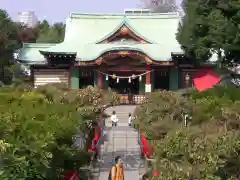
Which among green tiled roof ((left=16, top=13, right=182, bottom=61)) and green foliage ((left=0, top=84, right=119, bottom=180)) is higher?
green tiled roof ((left=16, top=13, right=182, bottom=61))

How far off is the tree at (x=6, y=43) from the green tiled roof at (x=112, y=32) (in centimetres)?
483

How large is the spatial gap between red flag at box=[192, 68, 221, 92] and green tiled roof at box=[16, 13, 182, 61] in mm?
2111

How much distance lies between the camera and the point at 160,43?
37.7 metres

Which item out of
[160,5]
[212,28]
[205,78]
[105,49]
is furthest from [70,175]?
[160,5]

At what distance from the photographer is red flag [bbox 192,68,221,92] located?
3428 centimetres

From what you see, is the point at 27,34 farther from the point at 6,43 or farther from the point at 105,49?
the point at 105,49

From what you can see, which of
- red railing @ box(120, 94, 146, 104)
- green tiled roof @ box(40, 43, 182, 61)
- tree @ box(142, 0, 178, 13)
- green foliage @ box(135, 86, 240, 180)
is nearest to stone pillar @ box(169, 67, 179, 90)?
green tiled roof @ box(40, 43, 182, 61)

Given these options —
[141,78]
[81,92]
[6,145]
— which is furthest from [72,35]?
[6,145]

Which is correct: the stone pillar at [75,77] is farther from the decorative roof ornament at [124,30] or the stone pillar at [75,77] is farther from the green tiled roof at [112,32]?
the decorative roof ornament at [124,30]

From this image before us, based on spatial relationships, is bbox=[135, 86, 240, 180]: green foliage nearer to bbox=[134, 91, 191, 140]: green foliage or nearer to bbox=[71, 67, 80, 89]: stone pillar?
bbox=[134, 91, 191, 140]: green foliage

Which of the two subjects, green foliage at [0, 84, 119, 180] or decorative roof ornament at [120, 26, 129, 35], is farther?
decorative roof ornament at [120, 26, 129, 35]

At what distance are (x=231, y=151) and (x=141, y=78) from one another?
27.4 metres

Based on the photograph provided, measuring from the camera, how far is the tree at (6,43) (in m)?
42.8

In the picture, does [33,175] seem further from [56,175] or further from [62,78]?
[62,78]
